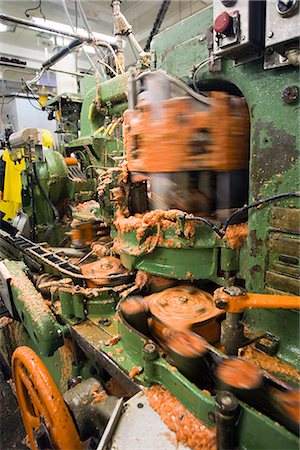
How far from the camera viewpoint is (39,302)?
6.61 ft

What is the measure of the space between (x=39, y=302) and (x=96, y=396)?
874 millimetres

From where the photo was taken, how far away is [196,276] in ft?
5.38

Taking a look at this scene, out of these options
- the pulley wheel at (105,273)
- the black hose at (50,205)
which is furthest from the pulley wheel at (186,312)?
the black hose at (50,205)

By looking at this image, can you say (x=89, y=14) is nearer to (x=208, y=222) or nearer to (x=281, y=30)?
(x=281, y=30)

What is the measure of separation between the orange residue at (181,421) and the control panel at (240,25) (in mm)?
1487

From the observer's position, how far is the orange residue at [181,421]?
3.25 feet

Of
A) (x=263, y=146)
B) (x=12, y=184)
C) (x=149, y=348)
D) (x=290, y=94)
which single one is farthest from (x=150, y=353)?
(x=12, y=184)

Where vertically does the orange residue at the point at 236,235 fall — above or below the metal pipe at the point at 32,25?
below

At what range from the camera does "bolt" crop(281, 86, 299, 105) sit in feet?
3.78

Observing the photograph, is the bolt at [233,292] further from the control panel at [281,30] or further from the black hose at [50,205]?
the black hose at [50,205]

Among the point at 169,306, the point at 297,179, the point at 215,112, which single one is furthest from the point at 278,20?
the point at 169,306

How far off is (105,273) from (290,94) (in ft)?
5.06

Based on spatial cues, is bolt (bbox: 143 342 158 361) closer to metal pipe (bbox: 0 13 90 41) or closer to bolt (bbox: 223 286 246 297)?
bolt (bbox: 223 286 246 297)

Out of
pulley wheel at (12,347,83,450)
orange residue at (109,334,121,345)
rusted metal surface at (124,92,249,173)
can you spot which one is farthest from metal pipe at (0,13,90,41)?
pulley wheel at (12,347,83,450)
